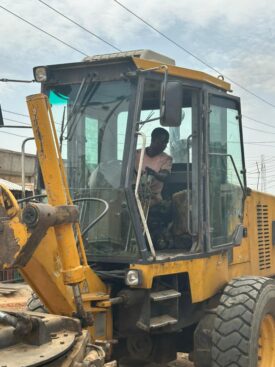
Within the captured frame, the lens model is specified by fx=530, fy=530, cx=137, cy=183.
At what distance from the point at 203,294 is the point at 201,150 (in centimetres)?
126

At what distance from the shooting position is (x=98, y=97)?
14.5 feet

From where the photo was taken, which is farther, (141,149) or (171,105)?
(141,149)

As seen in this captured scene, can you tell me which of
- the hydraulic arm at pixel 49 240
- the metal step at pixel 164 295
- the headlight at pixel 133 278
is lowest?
the metal step at pixel 164 295

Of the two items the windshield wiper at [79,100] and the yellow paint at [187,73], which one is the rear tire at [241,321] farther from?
the windshield wiper at [79,100]

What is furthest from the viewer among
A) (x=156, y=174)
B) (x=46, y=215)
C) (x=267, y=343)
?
(x=267, y=343)

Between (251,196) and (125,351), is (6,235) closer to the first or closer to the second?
(125,351)

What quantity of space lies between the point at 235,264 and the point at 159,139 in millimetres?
1442

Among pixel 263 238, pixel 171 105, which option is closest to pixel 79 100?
pixel 171 105

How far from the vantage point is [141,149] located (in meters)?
4.12

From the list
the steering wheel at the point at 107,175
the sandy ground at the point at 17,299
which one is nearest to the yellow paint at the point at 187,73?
the steering wheel at the point at 107,175

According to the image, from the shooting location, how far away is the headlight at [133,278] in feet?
13.0

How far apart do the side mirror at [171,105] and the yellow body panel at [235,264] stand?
1096mm

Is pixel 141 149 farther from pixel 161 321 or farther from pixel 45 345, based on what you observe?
pixel 45 345

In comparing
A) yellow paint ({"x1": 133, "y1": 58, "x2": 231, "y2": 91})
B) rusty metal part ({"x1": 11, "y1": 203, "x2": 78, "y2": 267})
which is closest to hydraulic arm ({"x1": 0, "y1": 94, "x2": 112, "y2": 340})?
rusty metal part ({"x1": 11, "y1": 203, "x2": 78, "y2": 267})
